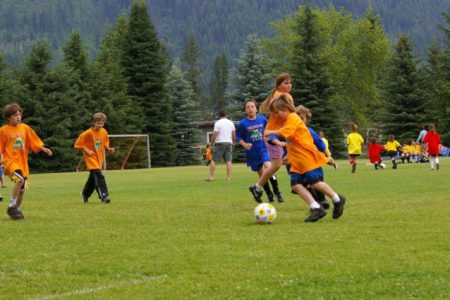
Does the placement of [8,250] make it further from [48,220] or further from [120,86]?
[120,86]

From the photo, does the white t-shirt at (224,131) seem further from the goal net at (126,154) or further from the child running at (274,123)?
the goal net at (126,154)

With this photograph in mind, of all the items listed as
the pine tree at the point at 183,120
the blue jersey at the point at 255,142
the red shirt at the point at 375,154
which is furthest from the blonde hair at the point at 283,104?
the pine tree at the point at 183,120

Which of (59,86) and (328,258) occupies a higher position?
(59,86)

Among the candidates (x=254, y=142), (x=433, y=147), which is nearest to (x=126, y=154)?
(x=433, y=147)

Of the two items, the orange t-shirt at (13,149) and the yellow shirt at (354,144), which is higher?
the orange t-shirt at (13,149)

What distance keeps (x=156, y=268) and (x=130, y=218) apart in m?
4.81

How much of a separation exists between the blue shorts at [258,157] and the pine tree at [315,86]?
50087mm

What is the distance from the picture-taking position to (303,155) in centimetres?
A: 1027

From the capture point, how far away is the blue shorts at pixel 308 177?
33.5 feet

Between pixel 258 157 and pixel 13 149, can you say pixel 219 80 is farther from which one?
pixel 13 149

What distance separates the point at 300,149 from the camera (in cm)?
1028

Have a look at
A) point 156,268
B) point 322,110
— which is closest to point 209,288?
point 156,268

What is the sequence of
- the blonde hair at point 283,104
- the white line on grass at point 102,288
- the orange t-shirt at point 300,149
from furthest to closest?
1. the blonde hair at point 283,104
2. the orange t-shirt at point 300,149
3. the white line on grass at point 102,288

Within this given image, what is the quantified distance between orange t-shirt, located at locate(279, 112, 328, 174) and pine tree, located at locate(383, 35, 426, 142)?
55985 millimetres
